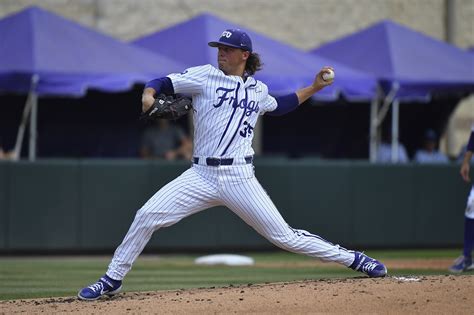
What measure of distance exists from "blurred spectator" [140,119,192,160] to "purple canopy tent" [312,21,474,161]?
3.07 meters

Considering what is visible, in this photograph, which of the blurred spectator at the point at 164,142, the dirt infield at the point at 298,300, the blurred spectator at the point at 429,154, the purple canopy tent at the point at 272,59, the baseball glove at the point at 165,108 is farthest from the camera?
the blurred spectator at the point at 429,154

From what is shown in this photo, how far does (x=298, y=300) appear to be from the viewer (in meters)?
7.77

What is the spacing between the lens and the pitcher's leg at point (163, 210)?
7.89 metres

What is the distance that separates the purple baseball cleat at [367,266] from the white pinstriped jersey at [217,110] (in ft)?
3.84

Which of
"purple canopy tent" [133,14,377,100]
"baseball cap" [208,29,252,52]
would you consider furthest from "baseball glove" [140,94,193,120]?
"purple canopy tent" [133,14,377,100]

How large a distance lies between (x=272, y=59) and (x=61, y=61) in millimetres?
3255

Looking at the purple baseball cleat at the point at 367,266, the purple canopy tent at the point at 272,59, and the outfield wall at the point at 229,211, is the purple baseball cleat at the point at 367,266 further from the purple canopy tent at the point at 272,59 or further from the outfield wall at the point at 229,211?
the purple canopy tent at the point at 272,59

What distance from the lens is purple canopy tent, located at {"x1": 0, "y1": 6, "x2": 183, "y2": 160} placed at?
15.1 metres

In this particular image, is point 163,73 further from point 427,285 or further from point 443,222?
point 427,285

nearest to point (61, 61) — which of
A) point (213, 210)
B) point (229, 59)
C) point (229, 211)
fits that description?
point (213, 210)

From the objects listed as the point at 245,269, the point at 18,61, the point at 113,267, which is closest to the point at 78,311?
the point at 113,267

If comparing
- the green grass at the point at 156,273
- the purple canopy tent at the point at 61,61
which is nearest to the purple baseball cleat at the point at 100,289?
the green grass at the point at 156,273

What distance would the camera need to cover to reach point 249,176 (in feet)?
26.3

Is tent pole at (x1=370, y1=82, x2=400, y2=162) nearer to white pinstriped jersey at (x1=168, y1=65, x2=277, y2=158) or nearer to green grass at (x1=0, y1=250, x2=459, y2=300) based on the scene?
green grass at (x1=0, y1=250, x2=459, y2=300)
